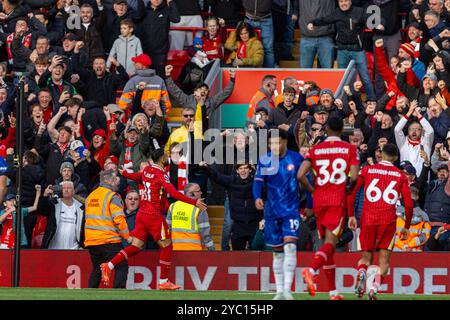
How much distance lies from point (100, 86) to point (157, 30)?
198 cm

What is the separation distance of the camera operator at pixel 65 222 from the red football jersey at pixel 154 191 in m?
2.20

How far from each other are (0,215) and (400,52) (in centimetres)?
786

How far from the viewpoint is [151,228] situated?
22359mm

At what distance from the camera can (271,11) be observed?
97.3 feet

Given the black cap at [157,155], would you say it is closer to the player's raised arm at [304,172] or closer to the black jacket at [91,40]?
the player's raised arm at [304,172]

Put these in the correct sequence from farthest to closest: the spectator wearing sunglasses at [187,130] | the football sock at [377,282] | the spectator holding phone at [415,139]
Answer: the spectator wearing sunglasses at [187,130] < the spectator holding phone at [415,139] < the football sock at [377,282]

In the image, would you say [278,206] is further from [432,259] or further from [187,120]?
[187,120]

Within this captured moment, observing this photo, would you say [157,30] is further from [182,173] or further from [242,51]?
[182,173]

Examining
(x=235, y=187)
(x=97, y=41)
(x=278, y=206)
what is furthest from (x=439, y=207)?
(x=97, y=41)

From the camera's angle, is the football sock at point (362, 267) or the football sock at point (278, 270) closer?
the football sock at point (278, 270)

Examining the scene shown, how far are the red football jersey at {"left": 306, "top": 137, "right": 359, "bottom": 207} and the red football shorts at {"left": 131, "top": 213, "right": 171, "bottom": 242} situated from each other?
422 centimetres

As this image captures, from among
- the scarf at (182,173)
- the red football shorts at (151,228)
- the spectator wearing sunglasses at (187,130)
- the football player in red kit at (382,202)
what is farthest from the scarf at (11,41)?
the football player in red kit at (382,202)

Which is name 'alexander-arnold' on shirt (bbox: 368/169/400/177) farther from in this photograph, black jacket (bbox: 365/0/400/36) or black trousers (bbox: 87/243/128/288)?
black jacket (bbox: 365/0/400/36)

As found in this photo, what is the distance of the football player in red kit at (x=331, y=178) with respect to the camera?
18.7 meters
